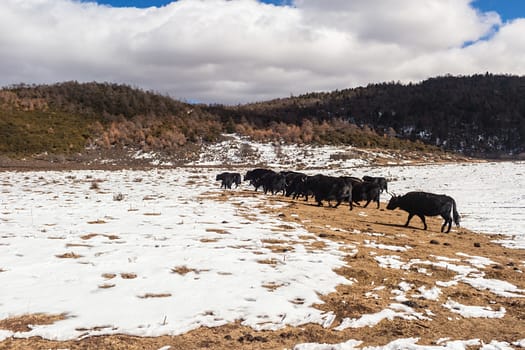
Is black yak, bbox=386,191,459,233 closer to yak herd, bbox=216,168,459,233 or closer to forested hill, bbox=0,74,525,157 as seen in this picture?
yak herd, bbox=216,168,459,233

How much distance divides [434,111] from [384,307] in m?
109

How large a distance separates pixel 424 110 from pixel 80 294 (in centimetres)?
11160

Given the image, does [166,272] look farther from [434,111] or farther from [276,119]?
[434,111]

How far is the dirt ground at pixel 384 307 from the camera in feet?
15.9

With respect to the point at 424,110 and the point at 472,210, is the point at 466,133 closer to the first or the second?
the point at 424,110

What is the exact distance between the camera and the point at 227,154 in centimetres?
5494

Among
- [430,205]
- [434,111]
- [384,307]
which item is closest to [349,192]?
[430,205]

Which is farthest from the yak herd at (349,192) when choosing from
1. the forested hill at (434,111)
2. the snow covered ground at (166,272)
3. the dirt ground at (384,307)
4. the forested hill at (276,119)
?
the forested hill at (434,111)

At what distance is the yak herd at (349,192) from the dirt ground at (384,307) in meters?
2.23

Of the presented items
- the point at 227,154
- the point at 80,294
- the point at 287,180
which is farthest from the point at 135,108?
the point at 80,294

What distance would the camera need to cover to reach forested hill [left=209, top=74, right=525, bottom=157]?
8928cm

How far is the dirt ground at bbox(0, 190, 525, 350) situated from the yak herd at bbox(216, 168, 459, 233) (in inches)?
87.7

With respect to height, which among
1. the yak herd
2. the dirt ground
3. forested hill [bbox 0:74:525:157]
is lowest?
the dirt ground

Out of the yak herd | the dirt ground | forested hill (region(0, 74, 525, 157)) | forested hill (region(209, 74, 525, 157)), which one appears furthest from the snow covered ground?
forested hill (region(209, 74, 525, 157))
